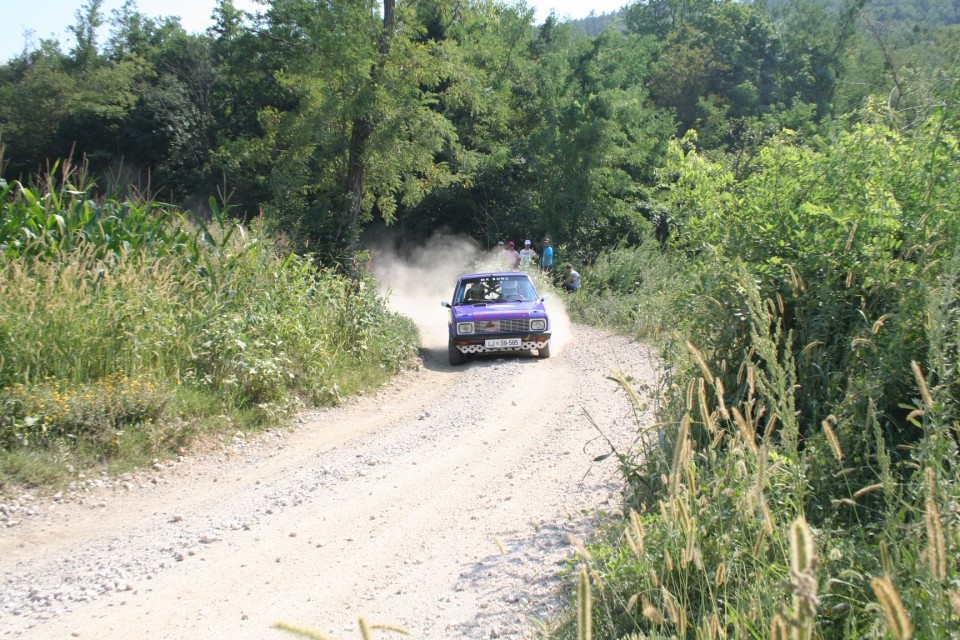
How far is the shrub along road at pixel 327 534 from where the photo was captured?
14.4ft

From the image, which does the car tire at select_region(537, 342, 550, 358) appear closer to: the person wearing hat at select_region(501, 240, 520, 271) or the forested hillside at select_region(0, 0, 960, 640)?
the forested hillside at select_region(0, 0, 960, 640)

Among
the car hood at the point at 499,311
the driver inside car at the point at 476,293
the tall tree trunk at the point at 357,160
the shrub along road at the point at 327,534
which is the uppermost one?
the tall tree trunk at the point at 357,160

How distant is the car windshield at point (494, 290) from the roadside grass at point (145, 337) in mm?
3024

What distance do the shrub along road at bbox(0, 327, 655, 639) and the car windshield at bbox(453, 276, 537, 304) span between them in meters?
5.67

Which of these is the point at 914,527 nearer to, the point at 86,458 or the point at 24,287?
the point at 86,458

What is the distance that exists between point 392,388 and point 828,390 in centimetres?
828

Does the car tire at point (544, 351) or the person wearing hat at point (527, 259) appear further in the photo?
the person wearing hat at point (527, 259)

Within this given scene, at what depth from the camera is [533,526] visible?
217 inches

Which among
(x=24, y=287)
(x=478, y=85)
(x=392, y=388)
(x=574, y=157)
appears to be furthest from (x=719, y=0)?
(x=24, y=287)

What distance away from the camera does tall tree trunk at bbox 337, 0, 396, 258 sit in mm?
16594

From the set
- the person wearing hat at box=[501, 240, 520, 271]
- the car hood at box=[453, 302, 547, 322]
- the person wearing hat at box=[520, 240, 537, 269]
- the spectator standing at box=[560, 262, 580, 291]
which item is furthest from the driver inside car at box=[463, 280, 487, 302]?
the person wearing hat at box=[501, 240, 520, 271]

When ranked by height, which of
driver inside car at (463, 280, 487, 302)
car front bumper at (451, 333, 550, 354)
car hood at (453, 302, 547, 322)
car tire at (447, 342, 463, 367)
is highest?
driver inside car at (463, 280, 487, 302)

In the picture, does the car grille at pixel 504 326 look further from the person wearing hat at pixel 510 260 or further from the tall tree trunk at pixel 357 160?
the person wearing hat at pixel 510 260

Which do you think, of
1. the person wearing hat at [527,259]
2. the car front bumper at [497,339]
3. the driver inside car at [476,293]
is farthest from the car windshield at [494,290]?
the person wearing hat at [527,259]
